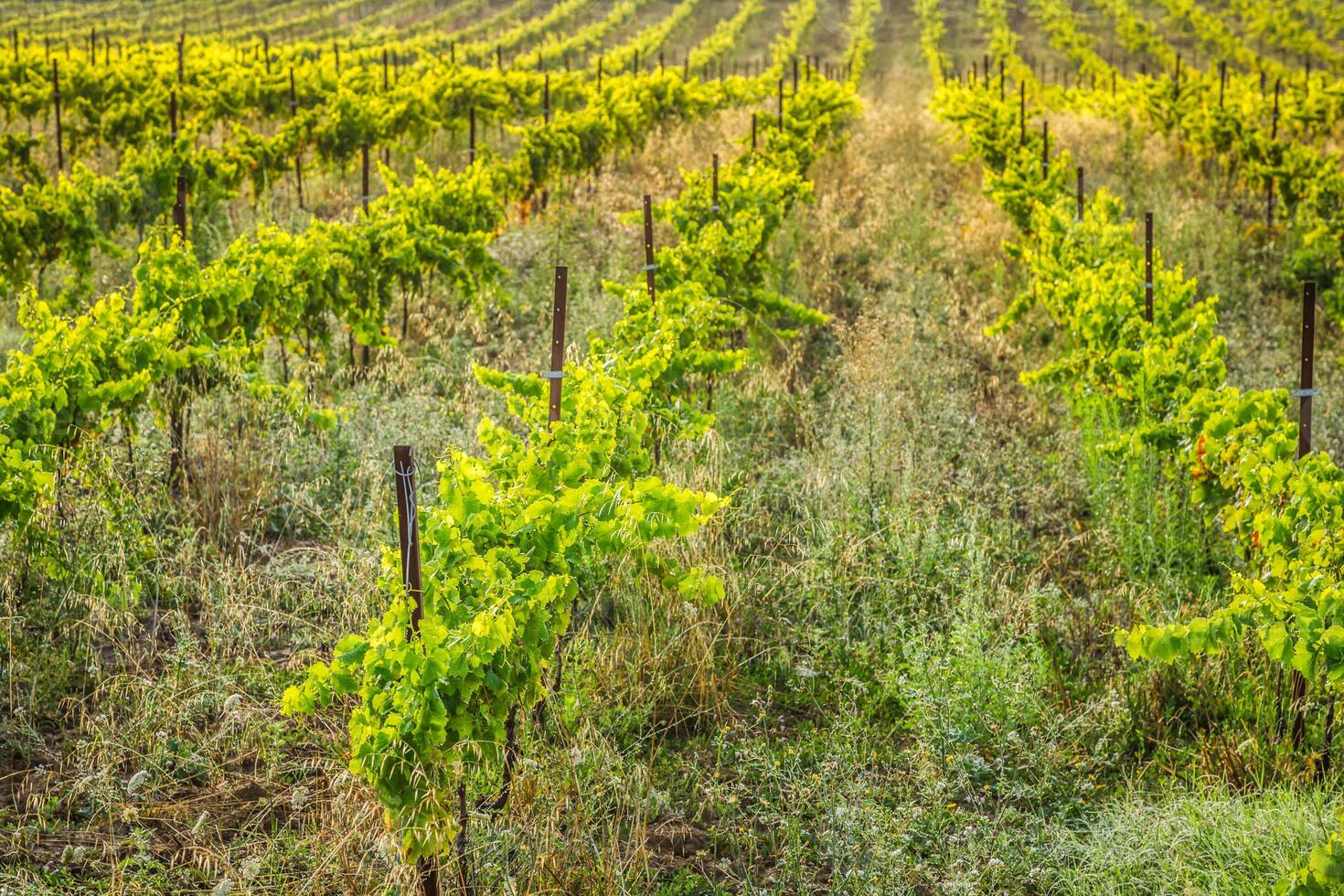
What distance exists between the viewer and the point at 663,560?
3.48 meters

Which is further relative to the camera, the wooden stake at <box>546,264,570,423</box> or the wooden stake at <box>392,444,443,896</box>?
the wooden stake at <box>546,264,570,423</box>

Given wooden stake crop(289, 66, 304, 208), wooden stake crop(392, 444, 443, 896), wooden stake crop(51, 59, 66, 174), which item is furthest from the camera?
wooden stake crop(289, 66, 304, 208)

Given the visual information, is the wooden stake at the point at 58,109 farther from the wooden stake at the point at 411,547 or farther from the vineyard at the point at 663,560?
the wooden stake at the point at 411,547

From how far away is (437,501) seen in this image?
5.12 m

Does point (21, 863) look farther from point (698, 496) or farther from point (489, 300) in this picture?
point (489, 300)

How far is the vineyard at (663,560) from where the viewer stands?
10.0 feet

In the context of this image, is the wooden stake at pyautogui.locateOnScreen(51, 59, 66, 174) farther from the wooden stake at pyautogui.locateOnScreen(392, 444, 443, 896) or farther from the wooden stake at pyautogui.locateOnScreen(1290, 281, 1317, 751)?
the wooden stake at pyautogui.locateOnScreen(1290, 281, 1317, 751)

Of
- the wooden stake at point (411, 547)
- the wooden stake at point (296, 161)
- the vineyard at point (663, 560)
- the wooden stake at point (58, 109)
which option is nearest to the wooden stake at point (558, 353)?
the vineyard at point (663, 560)

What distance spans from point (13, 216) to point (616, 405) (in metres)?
6.03

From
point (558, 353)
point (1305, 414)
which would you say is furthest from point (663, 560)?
point (1305, 414)

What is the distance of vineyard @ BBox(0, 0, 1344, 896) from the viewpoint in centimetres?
305

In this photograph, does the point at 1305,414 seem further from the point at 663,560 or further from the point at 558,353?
the point at 558,353

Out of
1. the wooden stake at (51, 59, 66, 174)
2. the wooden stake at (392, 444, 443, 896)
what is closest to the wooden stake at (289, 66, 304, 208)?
the wooden stake at (51, 59, 66, 174)

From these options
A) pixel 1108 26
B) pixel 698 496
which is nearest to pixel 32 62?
pixel 698 496
